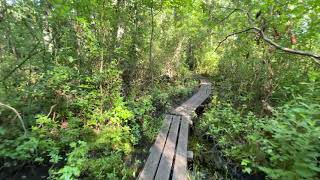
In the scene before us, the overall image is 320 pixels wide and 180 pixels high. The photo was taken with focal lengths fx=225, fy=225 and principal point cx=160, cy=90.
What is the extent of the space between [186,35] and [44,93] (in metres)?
7.62

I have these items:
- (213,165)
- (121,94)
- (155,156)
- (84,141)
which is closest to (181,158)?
(155,156)

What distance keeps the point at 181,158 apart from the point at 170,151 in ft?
0.97

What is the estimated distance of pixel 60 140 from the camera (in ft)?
13.8

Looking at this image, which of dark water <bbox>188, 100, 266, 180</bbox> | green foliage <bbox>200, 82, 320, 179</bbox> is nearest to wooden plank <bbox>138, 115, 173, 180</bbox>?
dark water <bbox>188, 100, 266, 180</bbox>

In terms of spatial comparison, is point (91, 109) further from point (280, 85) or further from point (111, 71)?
point (280, 85)

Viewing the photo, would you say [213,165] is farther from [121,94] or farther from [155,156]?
[121,94]

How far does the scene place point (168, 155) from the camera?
3941 millimetres

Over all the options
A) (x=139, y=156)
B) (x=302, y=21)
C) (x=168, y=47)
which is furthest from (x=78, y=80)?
(x=302, y=21)

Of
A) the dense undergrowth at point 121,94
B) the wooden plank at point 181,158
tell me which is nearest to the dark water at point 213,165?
the dense undergrowth at point 121,94

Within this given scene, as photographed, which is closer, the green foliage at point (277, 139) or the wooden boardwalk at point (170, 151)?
the green foliage at point (277, 139)

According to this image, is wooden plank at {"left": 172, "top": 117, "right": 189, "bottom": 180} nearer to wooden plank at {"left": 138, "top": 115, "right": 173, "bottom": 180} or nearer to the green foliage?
wooden plank at {"left": 138, "top": 115, "right": 173, "bottom": 180}

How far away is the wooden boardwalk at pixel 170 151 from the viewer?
3376mm

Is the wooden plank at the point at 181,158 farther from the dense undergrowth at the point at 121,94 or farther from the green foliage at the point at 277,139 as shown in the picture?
the green foliage at the point at 277,139

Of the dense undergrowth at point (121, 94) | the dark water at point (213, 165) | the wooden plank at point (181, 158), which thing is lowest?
the dark water at point (213, 165)
